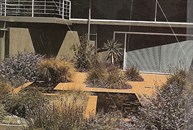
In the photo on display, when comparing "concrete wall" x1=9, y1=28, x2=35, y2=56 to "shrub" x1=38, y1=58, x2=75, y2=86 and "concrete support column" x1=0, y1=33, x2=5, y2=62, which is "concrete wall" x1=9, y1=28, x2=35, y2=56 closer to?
Result: "concrete support column" x1=0, y1=33, x2=5, y2=62

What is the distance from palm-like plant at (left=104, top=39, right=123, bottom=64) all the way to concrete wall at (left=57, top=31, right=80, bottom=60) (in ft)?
5.02

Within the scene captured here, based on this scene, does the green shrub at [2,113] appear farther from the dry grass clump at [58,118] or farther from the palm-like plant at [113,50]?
the palm-like plant at [113,50]

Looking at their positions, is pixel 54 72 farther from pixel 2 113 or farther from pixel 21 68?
pixel 2 113

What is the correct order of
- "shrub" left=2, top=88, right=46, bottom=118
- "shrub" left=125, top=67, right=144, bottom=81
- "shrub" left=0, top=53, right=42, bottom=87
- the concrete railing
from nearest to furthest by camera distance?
1. "shrub" left=2, top=88, right=46, bottom=118
2. "shrub" left=0, top=53, right=42, bottom=87
3. "shrub" left=125, top=67, right=144, bottom=81
4. the concrete railing

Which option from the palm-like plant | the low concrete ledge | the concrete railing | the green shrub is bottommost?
the low concrete ledge

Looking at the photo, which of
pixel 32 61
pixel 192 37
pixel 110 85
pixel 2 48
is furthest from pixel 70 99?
pixel 2 48

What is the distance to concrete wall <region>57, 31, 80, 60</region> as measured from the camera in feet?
63.7

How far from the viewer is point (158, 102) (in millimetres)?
6562

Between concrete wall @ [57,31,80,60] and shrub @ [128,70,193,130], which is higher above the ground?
concrete wall @ [57,31,80,60]

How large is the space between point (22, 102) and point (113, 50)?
1182 centimetres

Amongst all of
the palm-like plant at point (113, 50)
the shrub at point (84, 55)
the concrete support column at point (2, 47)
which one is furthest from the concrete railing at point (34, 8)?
the palm-like plant at point (113, 50)

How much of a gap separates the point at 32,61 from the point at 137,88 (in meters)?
4.27

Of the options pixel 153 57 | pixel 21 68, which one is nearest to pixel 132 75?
pixel 21 68

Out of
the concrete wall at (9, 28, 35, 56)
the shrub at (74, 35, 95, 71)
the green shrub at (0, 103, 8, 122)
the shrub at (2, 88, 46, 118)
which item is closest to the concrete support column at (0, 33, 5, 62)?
the concrete wall at (9, 28, 35, 56)
